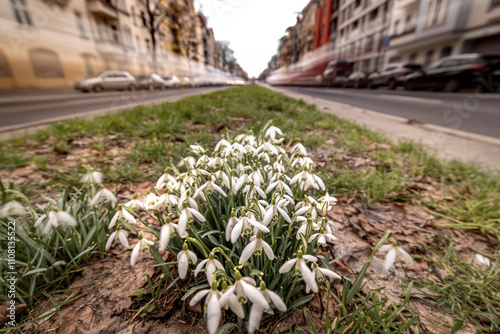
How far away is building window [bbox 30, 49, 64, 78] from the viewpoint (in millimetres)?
11489

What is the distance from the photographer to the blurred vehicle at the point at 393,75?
13.8 metres

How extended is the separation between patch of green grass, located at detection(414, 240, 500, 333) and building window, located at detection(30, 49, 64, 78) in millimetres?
17033

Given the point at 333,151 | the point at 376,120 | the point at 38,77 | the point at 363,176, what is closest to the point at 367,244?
the point at 363,176

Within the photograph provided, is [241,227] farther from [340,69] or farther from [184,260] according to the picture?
[340,69]

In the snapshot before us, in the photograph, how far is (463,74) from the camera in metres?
9.43

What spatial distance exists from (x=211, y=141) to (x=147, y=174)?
1078 millimetres

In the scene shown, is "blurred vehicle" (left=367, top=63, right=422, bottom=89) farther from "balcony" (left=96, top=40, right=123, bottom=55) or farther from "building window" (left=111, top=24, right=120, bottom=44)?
"building window" (left=111, top=24, right=120, bottom=44)

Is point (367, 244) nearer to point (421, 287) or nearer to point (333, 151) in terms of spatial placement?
point (421, 287)

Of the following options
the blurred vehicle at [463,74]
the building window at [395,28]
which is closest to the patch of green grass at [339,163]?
the blurred vehicle at [463,74]

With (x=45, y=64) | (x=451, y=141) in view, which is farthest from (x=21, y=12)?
(x=451, y=141)

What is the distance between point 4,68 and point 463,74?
20250mm

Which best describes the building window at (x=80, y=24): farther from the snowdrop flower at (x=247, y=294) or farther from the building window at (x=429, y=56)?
the building window at (x=429, y=56)

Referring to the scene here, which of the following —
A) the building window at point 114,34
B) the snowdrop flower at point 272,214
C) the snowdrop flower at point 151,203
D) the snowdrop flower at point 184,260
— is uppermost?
the building window at point 114,34

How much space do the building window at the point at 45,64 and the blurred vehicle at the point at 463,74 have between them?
21.2 metres
